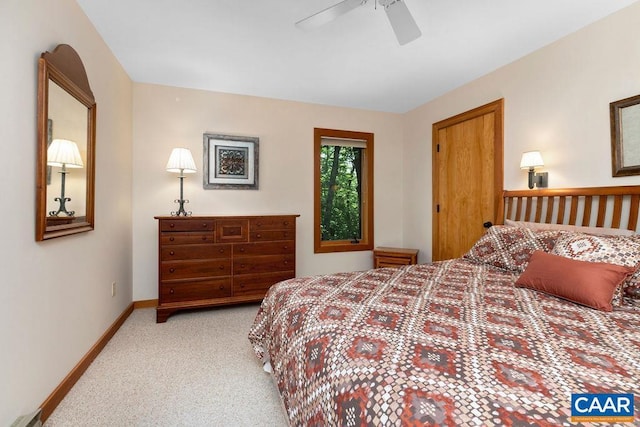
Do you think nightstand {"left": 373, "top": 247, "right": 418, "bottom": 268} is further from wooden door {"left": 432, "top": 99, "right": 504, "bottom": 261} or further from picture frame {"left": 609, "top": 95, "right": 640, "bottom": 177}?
picture frame {"left": 609, "top": 95, "right": 640, "bottom": 177}

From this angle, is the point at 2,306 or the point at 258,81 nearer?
the point at 2,306

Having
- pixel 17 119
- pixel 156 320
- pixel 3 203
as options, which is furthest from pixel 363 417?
pixel 156 320

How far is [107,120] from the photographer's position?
2574 millimetres

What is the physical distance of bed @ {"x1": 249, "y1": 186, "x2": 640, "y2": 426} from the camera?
0.77 m

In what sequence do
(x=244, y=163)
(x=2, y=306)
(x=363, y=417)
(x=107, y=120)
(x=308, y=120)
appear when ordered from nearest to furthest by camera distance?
(x=363, y=417) < (x=2, y=306) < (x=107, y=120) < (x=244, y=163) < (x=308, y=120)

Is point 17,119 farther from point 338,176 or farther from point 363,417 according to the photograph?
point 338,176

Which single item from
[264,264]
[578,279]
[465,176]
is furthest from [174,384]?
[465,176]

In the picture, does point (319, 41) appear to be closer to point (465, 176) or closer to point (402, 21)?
point (402, 21)

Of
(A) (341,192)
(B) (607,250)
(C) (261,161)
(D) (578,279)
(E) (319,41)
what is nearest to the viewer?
(D) (578,279)

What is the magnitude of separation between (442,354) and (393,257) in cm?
300

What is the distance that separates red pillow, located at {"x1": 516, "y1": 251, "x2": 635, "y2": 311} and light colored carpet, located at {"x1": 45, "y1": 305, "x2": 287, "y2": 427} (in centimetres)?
162

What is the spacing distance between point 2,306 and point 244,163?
2.64 meters

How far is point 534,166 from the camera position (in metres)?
2.51

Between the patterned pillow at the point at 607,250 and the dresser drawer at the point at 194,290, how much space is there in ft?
9.30
